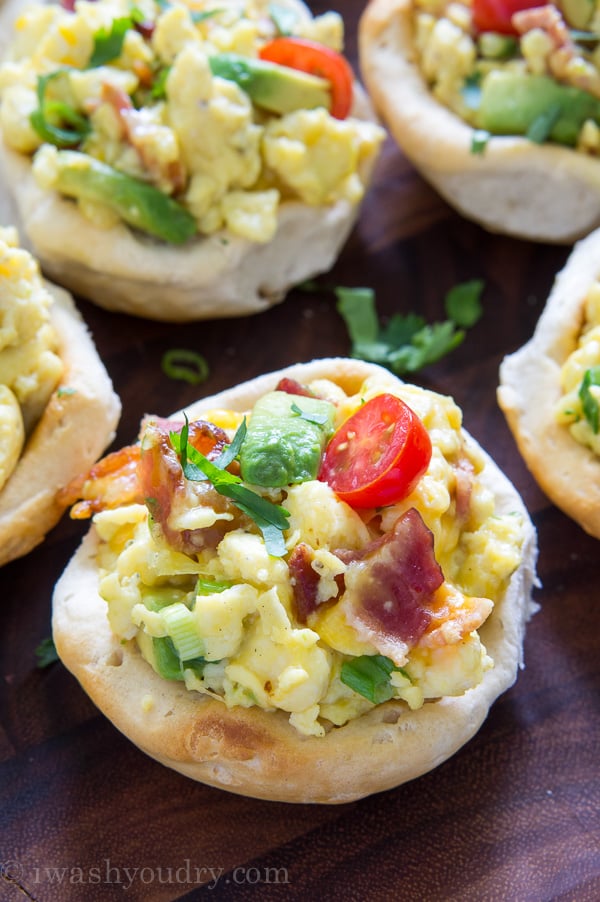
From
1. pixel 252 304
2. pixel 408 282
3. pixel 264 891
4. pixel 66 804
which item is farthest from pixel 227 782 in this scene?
pixel 408 282

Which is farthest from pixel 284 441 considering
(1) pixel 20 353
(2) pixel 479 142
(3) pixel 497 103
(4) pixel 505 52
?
(4) pixel 505 52

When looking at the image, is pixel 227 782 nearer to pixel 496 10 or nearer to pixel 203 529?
pixel 203 529

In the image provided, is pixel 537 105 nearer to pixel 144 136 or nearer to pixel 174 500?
Answer: pixel 144 136

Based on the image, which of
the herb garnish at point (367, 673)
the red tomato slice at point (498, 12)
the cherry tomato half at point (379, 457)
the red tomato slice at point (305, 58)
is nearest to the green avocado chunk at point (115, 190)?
the red tomato slice at point (305, 58)

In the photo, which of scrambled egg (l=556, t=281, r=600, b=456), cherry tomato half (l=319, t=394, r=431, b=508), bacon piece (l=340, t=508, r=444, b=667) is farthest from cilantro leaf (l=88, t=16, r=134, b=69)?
bacon piece (l=340, t=508, r=444, b=667)

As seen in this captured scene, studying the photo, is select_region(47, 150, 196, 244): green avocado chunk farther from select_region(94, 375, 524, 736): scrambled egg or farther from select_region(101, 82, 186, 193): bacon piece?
select_region(94, 375, 524, 736): scrambled egg

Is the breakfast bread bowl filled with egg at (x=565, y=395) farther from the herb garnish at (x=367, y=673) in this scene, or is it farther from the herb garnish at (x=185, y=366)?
the herb garnish at (x=185, y=366)
